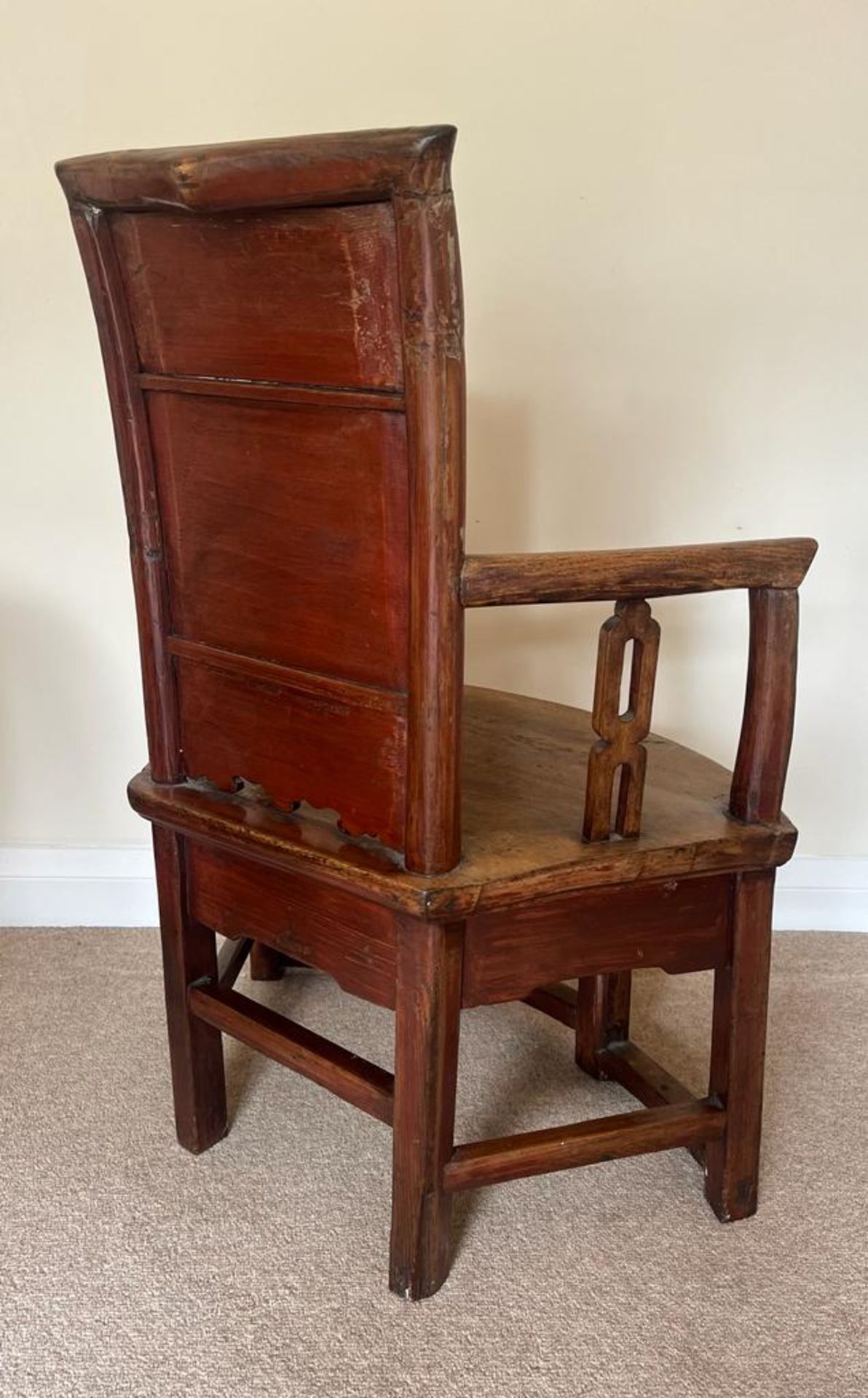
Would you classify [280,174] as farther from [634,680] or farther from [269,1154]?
[269,1154]

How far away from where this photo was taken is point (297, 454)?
1.17 meters

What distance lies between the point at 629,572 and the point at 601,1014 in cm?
78

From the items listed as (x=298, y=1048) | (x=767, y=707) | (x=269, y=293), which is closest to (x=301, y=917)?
(x=298, y=1048)

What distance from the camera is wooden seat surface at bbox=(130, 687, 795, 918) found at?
1.21 m

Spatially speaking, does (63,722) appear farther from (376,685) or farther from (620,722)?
(620,722)

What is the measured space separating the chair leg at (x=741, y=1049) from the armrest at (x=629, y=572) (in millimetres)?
341

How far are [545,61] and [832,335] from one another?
61 cm

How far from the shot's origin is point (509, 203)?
6.26ft

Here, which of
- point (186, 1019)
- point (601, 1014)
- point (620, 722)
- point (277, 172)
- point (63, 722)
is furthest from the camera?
point (63, 722)

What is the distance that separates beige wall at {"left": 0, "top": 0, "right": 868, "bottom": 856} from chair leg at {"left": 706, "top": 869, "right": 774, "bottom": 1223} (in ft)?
2.64

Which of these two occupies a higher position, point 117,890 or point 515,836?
point 515,836

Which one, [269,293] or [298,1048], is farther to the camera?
[298,1048]

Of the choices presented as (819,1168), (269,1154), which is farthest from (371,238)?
(819,1168)

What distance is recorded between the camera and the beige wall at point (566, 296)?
73.0 inches
